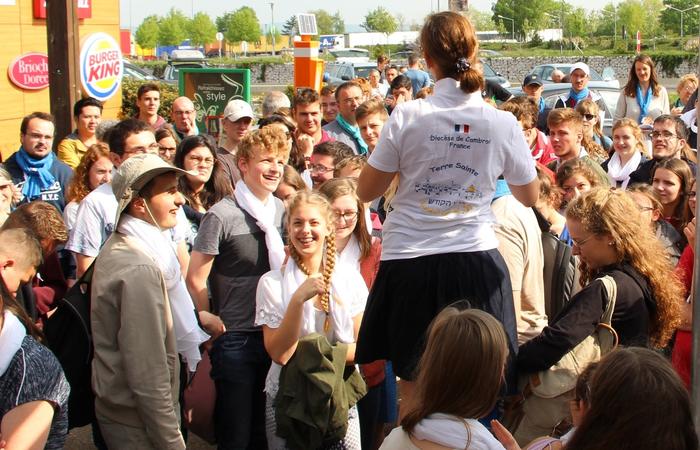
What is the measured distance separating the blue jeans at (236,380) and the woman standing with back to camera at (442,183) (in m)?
1.19

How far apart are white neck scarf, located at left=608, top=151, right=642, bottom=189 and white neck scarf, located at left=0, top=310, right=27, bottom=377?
5.75 metres

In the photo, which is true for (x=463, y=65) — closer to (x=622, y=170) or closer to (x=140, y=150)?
(x=140, y=150)

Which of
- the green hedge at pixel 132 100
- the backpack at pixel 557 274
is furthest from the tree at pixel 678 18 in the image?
the backpack at pixel 557 274

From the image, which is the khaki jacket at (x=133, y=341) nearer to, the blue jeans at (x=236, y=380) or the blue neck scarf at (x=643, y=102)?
the blue jeans at (x=236, y=380)

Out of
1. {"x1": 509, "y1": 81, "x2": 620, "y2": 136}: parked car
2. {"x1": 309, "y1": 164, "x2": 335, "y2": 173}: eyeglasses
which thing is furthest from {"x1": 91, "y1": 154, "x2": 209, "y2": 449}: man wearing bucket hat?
{"x1": 509, "y1": 81, "x2": 620, "y2": 136}: parked car

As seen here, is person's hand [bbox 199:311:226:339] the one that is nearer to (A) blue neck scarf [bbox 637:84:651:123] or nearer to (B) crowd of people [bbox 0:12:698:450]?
(B) crowd of people [bbox 0:12:698:450]

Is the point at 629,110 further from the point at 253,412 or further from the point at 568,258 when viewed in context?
the point at 253,412

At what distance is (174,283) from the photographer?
13.9 feet

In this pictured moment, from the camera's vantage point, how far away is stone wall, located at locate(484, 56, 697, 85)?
190 feet

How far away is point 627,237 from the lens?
397cm

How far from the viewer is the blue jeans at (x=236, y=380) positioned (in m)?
4.68

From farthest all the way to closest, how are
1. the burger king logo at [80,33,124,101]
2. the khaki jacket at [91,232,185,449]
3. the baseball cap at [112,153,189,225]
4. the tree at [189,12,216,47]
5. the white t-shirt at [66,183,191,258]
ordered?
the tree at [189,12,216,47] → the burger king logo at [80,33,124,101] → the white t-shirt at [66,183,191,258] → the baseball cap at [112,153,189,225] → the khaki jacket at [91,232,185,449]

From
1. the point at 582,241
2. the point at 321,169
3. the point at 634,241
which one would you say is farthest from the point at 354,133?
the point at 634,241

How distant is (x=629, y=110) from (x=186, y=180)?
22.9 ft
